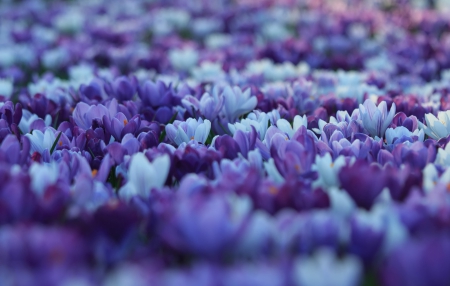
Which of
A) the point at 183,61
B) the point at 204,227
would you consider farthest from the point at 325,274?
the point at 183,61

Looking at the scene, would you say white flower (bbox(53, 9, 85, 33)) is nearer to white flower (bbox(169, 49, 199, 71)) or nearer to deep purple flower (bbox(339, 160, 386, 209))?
white flower (bbox(169, 49, 199, 71))

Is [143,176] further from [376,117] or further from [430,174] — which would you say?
[376,117]

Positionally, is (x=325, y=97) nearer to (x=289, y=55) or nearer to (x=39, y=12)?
(x=289, y=55)

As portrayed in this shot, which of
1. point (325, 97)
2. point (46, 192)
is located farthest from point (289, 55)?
point (46, 192)

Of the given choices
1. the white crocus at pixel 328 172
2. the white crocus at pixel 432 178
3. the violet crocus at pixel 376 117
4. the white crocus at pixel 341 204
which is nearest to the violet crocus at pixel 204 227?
the white crocus at pixel 341 204

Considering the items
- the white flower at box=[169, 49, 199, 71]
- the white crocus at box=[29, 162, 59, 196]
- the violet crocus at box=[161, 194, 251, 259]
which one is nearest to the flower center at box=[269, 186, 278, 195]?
the violet crocus at box=[161, 194, 251, 259]

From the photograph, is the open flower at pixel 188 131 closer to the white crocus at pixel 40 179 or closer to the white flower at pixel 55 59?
the white crocus at pixel 40 179
